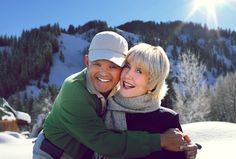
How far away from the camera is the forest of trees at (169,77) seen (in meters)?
29.5

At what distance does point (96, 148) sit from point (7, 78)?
4992 inches

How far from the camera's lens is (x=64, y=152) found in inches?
114

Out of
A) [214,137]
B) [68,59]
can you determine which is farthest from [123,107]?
[68,59]

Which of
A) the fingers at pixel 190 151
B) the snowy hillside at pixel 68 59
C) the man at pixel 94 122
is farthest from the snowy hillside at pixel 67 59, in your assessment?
the fingers at pixel 190 151

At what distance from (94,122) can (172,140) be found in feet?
1.55

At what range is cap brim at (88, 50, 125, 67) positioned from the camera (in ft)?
9.23

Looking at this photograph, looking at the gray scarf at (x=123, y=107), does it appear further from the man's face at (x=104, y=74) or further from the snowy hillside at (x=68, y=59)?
the snowy hillside at (x=68, y=59)

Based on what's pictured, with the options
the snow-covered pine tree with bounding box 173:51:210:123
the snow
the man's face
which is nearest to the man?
the man's face

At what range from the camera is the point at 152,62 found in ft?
8.84

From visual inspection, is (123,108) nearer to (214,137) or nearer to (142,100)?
(142,100)

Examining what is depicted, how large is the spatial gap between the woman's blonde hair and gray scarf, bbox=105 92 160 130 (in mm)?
62

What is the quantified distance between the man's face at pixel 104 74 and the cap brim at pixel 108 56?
0.03 meters

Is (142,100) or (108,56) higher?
(108,56)

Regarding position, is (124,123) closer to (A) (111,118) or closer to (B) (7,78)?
(A) (111,118)
